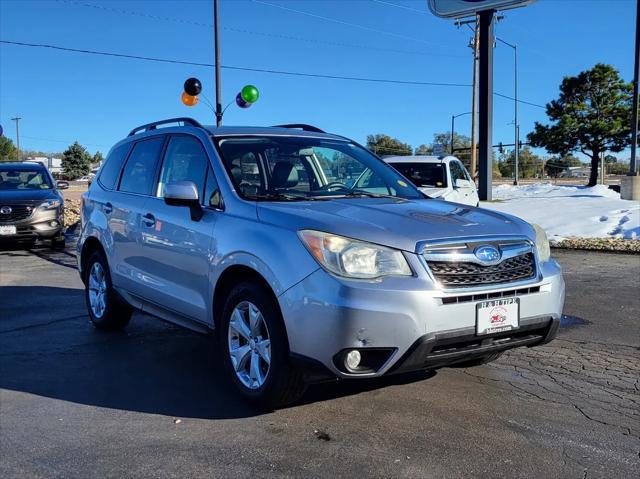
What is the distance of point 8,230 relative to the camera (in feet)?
39.8

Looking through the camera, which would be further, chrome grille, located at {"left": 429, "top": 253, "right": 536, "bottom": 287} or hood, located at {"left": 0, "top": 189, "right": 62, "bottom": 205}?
hood, located at {"left": 0, "top": 189, "right": 62, "bottom": 205}

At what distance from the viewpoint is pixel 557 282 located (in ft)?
13.1

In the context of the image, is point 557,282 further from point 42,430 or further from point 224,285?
point 42,430

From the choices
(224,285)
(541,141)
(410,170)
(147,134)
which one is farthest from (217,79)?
(541,141)

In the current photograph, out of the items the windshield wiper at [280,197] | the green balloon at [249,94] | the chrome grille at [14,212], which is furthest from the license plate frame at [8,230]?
the windshield wiper at [280,197]

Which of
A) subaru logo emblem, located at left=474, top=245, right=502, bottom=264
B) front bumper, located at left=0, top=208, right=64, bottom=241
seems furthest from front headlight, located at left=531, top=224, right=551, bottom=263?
front bumper, located at left=0, top=208, right=64, bottom=241

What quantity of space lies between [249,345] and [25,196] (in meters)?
10.1

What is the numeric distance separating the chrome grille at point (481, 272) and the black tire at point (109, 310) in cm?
330

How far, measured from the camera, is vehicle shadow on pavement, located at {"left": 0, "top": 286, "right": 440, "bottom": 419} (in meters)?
4.18

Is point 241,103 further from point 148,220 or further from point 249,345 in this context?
point 249,345

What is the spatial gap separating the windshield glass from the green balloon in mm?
5758

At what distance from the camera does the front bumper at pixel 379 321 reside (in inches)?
131

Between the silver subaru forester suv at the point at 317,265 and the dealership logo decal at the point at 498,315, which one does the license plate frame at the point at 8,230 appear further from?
the dealership logo decal at the point at 498,315

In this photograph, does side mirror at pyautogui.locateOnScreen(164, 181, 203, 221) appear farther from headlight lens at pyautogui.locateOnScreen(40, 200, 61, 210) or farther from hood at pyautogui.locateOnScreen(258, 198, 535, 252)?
headlight lens at pyautogui.locateOnScreen(40, 200, 61, 210)
